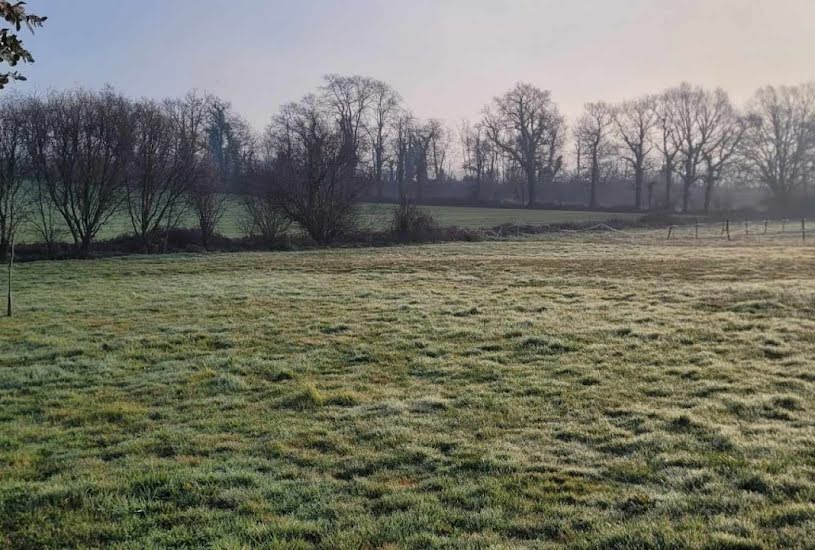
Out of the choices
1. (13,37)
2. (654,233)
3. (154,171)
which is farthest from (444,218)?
(13,37)

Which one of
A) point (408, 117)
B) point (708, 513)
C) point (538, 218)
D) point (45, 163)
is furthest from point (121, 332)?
point (408, 117)

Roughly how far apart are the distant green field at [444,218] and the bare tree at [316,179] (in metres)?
2.25

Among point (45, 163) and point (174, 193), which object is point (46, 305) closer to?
point (45, 163)

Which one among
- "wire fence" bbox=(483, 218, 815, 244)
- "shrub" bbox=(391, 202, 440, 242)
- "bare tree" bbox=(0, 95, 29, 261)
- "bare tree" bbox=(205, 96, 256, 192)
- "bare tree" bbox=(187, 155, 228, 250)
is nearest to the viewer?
"bare tree" bbox=(0, 95, 29, 261)

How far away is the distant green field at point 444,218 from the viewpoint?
3152 centimetres

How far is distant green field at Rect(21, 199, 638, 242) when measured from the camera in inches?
1241

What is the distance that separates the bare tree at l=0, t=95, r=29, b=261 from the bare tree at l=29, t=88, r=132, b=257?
0.50 m

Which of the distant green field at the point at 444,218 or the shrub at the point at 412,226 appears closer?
the distant green field at the point at 444,218

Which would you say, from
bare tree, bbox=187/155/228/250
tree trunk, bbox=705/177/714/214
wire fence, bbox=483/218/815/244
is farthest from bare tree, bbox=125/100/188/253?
tree trunk, bbox=705/177/714/214

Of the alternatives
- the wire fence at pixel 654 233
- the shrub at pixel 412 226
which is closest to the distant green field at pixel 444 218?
the shrub at pixel 412 226

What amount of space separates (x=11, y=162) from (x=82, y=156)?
2.64 metres

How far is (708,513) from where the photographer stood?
3.96 metres

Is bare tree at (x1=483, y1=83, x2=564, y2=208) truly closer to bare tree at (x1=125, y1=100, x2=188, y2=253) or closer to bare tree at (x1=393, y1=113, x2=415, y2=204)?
bare tree at (x1=393, y1=113, x2=415, y2=204)

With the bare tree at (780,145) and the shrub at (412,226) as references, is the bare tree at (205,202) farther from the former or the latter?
the bare tree at (780,145)
